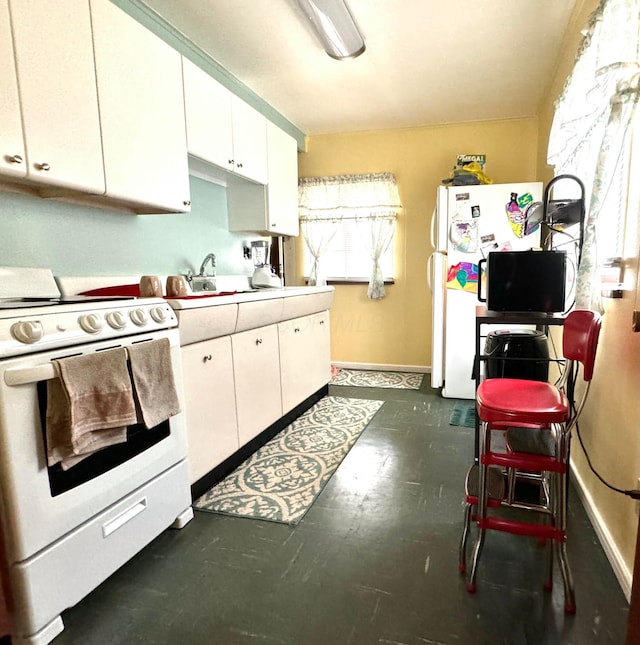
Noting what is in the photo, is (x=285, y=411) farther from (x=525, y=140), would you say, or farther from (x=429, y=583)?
(x=525, y=140)

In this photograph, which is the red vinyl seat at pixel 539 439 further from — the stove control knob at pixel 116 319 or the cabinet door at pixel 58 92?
the cabinet door at pixel 58 92

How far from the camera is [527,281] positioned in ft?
6.36

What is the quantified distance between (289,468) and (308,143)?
3356mm

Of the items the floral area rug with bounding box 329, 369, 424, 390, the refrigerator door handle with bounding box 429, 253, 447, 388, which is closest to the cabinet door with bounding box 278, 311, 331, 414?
the floral area rug with bounding box 329, 369, 424, 390

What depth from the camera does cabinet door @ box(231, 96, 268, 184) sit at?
8.84 ft

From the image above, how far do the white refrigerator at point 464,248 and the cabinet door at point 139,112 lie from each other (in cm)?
207

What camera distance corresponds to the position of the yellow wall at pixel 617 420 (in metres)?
1.39

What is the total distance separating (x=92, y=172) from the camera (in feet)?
5.53

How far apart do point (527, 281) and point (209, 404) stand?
5.24 ft

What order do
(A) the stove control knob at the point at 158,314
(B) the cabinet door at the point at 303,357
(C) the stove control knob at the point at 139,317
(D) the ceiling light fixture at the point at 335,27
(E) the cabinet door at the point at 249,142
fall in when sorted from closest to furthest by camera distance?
(C) the stove control knob at the point at 139,317 < (A) the stove control knob at the point at 158,314 < (D) the ceiling light fixture at the point at 335,27 < (E) the cabinet door at the point at 249,142 < (B) the cabinet door at the point at 303,357

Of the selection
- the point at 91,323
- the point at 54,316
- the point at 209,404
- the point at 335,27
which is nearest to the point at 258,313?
the point at 209,404

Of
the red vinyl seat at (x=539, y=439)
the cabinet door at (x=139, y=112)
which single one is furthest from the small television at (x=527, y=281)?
the cabinet door at (x=139, y=112)

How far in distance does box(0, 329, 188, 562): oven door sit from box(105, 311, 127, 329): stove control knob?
0.30 ft

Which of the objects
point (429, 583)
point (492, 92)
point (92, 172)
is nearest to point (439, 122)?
point (492, 92)
